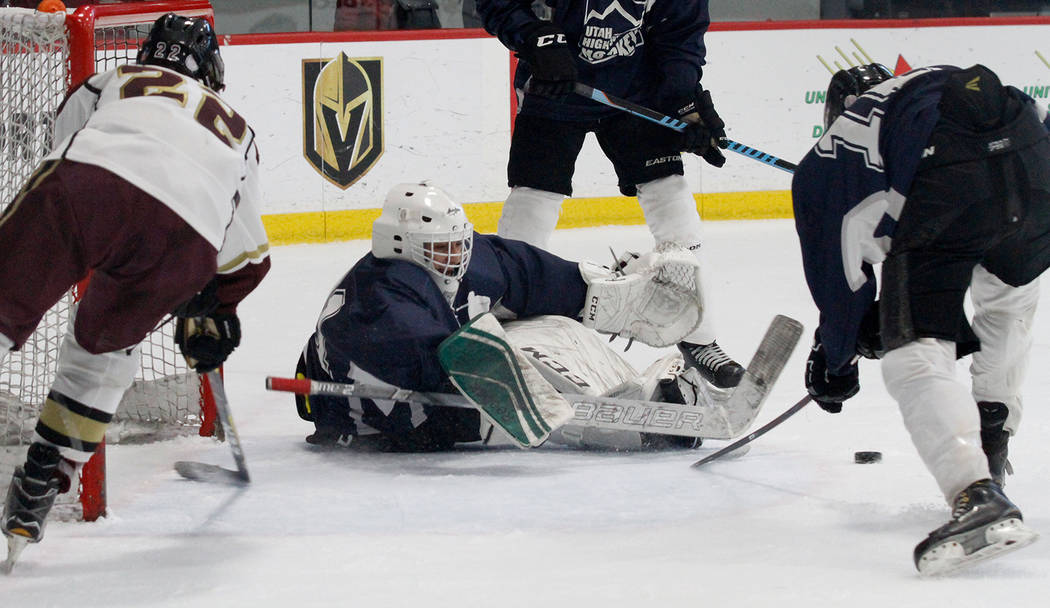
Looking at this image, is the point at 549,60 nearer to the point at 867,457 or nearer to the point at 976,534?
the point at 867,457

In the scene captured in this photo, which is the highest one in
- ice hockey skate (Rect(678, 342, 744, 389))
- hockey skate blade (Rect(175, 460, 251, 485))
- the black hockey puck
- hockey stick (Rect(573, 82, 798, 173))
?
hockey stick (Rect(573, 82, 798, 173))

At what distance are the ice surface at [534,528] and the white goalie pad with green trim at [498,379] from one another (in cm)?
15

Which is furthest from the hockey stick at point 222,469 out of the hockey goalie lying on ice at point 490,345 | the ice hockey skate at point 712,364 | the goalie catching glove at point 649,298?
the ice hockey skate at point 712,364

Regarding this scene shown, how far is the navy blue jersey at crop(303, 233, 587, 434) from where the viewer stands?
2.74m

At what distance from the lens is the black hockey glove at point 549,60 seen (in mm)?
3344

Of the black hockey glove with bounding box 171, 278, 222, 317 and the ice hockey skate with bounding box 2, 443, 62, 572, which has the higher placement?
the black hockey glove with bounding box 171, 278, 222, 317

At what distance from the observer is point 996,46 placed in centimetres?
662

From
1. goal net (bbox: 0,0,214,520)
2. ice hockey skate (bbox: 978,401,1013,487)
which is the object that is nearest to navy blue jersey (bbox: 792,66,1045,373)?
ice hockey skate (bbox: 978,401,1013,487)

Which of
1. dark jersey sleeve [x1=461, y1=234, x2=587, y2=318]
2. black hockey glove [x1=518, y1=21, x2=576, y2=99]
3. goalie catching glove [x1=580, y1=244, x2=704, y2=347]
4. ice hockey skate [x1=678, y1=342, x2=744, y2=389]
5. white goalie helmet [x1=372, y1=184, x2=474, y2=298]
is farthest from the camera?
black hockey glove [x1=518, y1=21, x2=576, y2=99]

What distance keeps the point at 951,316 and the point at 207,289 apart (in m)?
1.19

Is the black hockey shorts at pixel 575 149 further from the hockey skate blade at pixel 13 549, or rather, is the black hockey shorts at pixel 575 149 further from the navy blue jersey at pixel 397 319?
the hockey skate blade at pixel 13 549

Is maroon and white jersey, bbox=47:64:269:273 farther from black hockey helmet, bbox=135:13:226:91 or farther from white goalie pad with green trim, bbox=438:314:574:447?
white goalie pad with green trim, bbox=438:314:574:447

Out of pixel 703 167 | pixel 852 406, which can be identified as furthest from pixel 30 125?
pixel 703 167

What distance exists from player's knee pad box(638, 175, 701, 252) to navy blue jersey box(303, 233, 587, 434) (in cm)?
54
